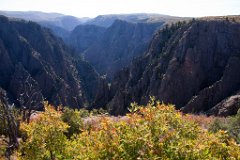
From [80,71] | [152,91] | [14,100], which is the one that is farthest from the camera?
[80,71]

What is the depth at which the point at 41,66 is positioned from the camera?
431 feet

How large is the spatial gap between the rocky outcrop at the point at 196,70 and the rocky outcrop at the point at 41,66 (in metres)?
40.2

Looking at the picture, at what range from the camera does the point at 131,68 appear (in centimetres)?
9325

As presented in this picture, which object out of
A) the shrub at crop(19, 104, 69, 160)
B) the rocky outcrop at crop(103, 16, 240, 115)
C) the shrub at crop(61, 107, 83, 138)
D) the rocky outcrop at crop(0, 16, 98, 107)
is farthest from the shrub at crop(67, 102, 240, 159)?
the rocky outcrop at crop(0, 16, 98, 107)

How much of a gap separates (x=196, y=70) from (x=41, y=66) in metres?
74.4

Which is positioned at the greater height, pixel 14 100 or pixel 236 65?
pixel 236 65

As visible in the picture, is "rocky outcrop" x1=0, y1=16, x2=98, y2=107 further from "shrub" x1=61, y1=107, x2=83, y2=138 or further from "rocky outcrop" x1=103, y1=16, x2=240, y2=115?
"shrub" x1=61, y1=107, x2=83, y2=138

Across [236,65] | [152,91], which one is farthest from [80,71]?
[236,65]

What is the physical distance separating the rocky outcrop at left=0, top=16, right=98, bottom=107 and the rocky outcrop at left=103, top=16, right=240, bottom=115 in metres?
40.2

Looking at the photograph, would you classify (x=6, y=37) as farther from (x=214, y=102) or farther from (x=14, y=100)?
(x=214, y=102)

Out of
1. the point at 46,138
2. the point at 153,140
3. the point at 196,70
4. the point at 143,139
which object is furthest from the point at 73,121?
the point at 196,70

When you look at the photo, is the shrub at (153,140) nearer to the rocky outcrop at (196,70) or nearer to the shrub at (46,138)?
the shrub at (46,138)

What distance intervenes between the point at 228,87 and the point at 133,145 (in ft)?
178

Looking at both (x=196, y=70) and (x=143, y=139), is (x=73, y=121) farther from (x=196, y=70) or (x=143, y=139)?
(x=196, y=70)
